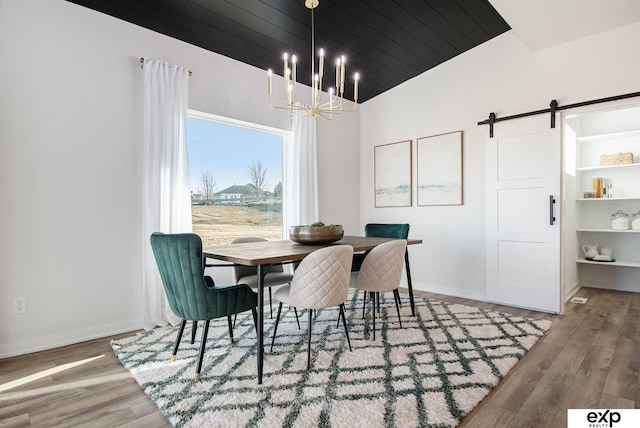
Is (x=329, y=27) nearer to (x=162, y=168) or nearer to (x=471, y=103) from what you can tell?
(x=471, y=103)

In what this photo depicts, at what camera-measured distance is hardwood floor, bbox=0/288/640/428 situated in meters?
1.75

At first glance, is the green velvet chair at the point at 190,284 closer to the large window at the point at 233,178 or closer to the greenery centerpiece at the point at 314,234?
the greenery centerpiece at the point at 314,234

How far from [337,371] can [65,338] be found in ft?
7.05

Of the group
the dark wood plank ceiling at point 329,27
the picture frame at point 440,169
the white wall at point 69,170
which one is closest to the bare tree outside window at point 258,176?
the dark wood plank ceiling at point 329,27

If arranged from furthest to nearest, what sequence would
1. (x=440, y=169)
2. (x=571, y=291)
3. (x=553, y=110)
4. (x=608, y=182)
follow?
(x=608, y=182) < (x=440, y=169) < (x=571, y=291) < (x=553, y=110)

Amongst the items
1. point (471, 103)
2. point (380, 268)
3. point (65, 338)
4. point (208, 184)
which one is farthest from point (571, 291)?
point (65, 338)

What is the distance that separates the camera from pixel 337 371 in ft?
7.19

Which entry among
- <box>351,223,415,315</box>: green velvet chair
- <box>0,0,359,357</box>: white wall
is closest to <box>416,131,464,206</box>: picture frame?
<box>351,223,415,315</box>: green velvet chair

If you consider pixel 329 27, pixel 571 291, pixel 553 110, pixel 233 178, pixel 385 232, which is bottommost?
pixel 571 291

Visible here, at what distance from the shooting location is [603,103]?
3.29 metres

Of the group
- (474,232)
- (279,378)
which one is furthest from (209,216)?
(474,232)

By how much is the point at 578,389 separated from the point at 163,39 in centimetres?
406

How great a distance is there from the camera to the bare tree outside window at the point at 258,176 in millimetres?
4145

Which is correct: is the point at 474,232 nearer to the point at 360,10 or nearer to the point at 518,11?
the point at 518,11
